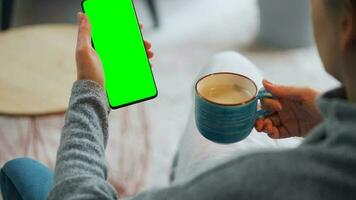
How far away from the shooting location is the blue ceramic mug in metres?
0.77

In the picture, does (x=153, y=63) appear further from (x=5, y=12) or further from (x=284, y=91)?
(x=284, y=91)

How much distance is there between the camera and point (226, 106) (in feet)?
2.48

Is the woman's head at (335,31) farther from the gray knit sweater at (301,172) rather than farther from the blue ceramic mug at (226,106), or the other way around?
the blue ceramic mug at (226,106)

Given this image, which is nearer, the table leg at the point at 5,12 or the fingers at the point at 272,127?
the fingers at the point at 272,127

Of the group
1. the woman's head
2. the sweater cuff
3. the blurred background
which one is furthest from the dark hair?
the blurred background

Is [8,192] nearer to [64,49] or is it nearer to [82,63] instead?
[82,63]

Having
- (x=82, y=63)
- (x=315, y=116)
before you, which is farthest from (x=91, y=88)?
(x=315, y=116)

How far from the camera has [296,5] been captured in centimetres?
204

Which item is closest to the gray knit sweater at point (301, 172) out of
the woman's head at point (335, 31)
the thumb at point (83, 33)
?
the woman's head at point (335, 31)

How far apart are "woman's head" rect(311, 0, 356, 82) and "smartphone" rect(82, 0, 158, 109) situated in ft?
1.43

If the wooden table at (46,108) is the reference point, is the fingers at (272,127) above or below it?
above

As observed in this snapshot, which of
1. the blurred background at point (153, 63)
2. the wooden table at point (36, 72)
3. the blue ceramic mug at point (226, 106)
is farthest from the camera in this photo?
the blurred background at point (153, 63)

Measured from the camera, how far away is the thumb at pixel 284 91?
0.84 m

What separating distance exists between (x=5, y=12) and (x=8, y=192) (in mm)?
1317
